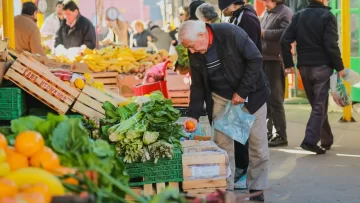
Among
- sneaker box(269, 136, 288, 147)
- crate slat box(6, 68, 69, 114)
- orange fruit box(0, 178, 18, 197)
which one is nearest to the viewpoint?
orange fruit box(0, 178, 18, 197)

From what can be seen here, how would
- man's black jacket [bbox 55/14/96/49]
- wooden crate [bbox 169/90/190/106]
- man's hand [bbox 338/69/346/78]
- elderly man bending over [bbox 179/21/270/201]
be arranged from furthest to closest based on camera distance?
man's black jacket [bbox 55/14/96/49] → wooden crate [bbox 169/90/190/106] → man's hand [bbox 338/69/346/78] → elderly man bending over [bbox 179/21/270/201]

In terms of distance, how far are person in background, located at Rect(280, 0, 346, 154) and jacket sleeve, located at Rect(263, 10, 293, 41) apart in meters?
0.39

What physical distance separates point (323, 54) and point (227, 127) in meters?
3.19

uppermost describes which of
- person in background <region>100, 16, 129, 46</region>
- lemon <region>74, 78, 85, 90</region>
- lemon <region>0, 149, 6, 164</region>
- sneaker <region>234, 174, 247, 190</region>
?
person in background <region>100, 16, 129, 46</region>

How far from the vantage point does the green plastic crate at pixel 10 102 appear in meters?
7.62

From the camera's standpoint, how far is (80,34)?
13711 mm

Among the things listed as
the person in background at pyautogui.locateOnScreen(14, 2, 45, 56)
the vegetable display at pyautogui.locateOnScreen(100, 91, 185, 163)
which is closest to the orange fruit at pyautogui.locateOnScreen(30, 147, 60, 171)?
the vegetable display at pyautogui.locateOnScreen(100, 91, 185, 163)

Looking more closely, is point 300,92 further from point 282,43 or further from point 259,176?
point 259,176

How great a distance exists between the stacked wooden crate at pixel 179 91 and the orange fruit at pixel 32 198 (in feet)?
26.7

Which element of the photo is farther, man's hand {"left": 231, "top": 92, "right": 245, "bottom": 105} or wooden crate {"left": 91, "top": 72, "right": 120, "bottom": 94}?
wooden crate {"left": 91, "top": 72, "right": 120, "bottom": 94}

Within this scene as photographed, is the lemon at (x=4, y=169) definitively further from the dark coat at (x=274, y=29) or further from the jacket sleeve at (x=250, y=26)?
the dark coat at (x=274, y=29)

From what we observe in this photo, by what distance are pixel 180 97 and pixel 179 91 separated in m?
0.08

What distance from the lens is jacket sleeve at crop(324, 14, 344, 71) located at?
9.77 m

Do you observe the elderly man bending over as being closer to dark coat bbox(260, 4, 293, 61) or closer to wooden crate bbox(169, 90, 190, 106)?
dark coat bbox(260, 4, 293, 61)
